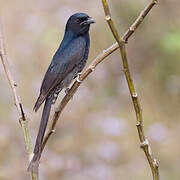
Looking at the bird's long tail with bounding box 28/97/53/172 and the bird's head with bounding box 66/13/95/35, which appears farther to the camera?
the bird's head with bounding box 66/13/95/35

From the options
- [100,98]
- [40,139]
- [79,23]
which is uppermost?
[79,23]

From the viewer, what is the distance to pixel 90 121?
252 inches

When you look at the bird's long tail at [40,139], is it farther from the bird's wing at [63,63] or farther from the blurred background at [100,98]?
the blurred background at [100,98]

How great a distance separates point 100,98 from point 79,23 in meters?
2.82

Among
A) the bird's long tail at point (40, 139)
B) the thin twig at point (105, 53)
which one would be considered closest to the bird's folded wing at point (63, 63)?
the bird's long tail at point (40, 139)

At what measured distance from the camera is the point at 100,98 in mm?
6871

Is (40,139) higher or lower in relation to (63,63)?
lower

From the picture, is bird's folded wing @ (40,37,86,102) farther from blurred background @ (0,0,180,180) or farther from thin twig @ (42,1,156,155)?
blurred background @ (0,0,180,180)

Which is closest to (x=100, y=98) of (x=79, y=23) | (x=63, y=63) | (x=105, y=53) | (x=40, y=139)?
(x=79, y=23)

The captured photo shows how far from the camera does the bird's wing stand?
3676mm

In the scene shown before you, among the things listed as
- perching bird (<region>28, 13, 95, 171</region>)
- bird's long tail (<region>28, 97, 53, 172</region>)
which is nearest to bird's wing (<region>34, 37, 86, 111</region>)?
perching bird (<region>28, 13, 95, 171</region>)

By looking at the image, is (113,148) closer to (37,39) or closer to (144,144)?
(37,39)

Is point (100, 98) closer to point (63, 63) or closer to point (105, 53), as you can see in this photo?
point (63, 63)

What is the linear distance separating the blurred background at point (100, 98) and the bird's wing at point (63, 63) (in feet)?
5.66
